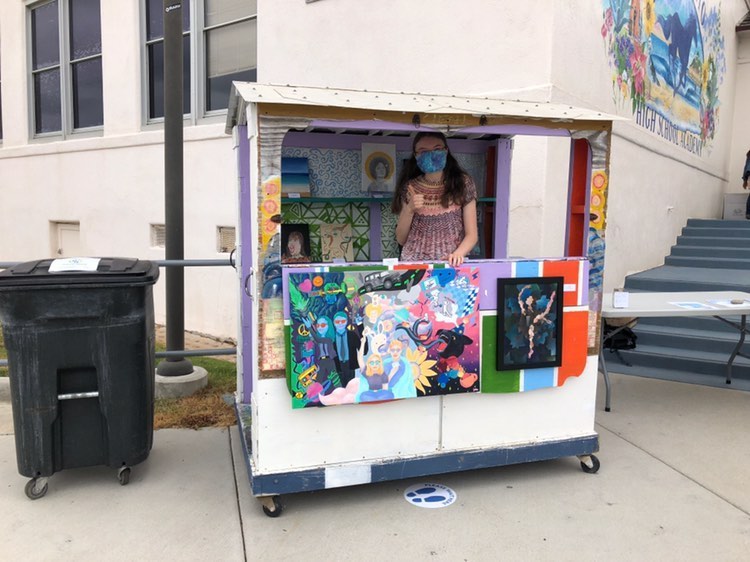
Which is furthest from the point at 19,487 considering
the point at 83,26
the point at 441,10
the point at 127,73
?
the point at 83,26

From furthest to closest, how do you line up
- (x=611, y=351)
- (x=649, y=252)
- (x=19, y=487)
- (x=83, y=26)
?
(x=83, y=26), (x=649, y=252), (x=611, y=351), (x=19, y=487)

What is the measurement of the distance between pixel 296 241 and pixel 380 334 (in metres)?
1.55

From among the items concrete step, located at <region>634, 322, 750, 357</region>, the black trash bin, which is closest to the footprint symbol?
the black trash bin

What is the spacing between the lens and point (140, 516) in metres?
3.20

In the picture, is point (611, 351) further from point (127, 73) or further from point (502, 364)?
point (127, 73)

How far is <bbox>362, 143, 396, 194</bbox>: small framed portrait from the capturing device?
15.3ft

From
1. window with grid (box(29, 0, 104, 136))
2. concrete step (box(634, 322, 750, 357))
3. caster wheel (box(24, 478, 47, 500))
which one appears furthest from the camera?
window with grid (box(29, 0, 104, 136))

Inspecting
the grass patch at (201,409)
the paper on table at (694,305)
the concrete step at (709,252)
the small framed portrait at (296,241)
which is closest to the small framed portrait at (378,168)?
the small framed portrait at (296,241)

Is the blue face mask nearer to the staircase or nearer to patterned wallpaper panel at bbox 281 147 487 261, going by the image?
patterned wallpaper panel at bbox 281 147 487 261

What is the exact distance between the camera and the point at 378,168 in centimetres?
470

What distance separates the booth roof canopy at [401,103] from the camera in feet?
9.73

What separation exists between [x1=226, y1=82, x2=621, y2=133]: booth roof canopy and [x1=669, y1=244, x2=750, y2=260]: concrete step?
6.04m

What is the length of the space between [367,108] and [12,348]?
2181 millimetres

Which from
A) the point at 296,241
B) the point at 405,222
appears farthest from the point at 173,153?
the point at 405,222
